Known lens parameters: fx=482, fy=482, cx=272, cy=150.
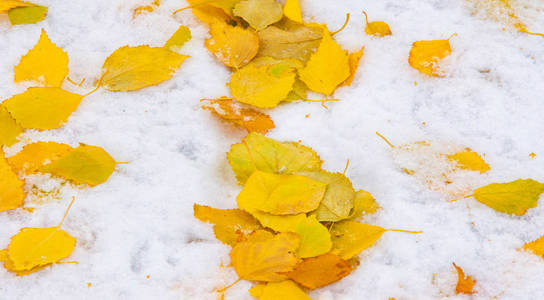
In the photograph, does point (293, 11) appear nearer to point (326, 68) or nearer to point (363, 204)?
point (326, 68)

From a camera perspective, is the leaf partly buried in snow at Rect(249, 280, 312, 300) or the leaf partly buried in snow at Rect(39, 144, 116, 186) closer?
the leaf partly buried in snow at Rect(249, 280, 312, 300)

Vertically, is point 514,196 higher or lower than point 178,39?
lower

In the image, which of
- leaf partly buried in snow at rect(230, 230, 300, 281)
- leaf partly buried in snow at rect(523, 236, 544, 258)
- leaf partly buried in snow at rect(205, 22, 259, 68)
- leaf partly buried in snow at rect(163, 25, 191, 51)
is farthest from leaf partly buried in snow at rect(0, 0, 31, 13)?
leaf partly buried in snow at rect(523, 236, 544, 258)

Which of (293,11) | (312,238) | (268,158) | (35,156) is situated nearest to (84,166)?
(35,156)

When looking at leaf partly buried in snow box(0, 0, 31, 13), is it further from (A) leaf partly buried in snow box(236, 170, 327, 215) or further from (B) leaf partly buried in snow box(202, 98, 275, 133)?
(A) leaf partly buried in snow box(236, 170, 327, 215)

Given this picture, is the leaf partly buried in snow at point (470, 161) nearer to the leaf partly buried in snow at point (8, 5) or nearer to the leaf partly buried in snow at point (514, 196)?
the leaf partly buried in snow at point (514, 196)

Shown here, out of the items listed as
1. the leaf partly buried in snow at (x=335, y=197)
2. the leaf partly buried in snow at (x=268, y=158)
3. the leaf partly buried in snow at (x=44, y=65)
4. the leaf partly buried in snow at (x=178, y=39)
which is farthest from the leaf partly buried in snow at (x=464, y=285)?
the leaf partly buried in snow at (x=44, y=65)
